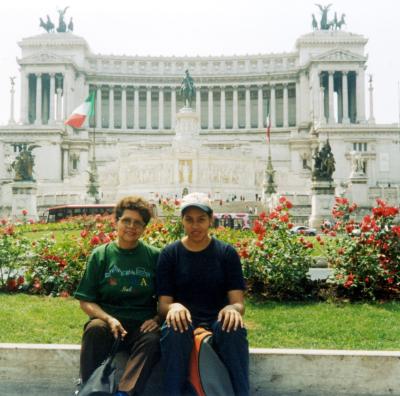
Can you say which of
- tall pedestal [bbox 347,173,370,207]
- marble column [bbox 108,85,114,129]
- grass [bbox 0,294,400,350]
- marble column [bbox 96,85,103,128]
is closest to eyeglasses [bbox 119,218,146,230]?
grass [bbox 0,294,400,350]

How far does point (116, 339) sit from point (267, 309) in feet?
16.6

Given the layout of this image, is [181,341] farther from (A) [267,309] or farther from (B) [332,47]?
(B) [332,47]

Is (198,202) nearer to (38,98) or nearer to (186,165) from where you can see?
(186,165)

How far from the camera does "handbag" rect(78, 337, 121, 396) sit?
5.19 metres

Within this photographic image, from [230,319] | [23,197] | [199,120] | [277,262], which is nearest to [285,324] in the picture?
[277,262]

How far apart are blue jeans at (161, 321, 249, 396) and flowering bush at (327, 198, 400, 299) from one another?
556cm

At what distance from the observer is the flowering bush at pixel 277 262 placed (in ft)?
35.4

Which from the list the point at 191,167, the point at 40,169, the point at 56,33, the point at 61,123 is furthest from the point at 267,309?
the point at 56,33

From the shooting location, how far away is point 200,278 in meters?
6.18

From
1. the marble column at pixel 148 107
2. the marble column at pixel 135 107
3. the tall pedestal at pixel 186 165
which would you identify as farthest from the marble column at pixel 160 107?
the tall pedestal at pixel 186 165

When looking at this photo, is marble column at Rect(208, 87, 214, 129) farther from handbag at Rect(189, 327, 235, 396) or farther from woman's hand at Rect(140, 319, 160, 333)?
handbag at Rect(189, 327, 235, 396)

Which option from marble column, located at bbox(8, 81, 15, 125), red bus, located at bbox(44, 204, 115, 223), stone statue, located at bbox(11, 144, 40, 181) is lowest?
red bus, located at bbox(44, 204, 115, 223)

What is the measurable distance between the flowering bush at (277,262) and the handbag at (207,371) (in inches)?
206

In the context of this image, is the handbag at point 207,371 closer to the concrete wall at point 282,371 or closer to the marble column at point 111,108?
the concrete wall at point 282,371
